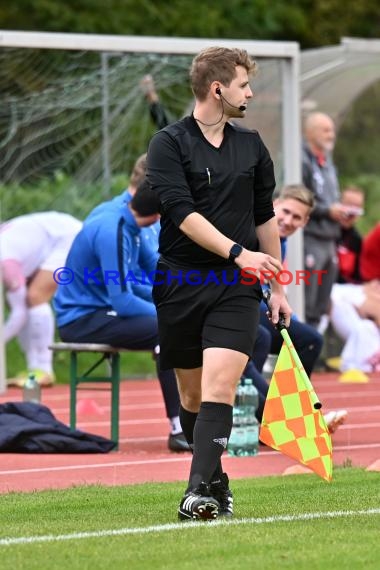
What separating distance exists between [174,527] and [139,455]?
3.53m

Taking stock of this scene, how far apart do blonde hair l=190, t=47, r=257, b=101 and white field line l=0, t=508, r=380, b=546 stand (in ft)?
6.15

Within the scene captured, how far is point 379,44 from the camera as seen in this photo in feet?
58.7

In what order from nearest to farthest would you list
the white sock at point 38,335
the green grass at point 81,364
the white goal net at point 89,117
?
the white sock at point 38,335
the white goal net at point 89,117
the green grass at point 81,364

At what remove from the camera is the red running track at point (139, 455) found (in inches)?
339

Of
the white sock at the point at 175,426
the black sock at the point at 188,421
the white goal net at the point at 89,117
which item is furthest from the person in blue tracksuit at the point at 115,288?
the white goal net at the point at 89,117

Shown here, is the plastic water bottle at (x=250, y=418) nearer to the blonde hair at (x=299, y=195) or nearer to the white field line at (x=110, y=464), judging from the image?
the white field line at (x=110, y=464)

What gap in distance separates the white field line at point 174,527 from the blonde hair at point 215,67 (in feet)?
6.15

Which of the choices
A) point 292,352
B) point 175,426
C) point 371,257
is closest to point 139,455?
point 175,426

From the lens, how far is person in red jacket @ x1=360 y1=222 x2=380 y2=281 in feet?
56.9

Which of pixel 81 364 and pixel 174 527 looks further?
pixel 81 364

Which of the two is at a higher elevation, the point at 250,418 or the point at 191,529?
the point at 250,418

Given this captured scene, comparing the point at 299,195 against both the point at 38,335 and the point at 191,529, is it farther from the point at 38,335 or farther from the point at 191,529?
the point at 38,335

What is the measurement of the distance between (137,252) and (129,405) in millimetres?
3345

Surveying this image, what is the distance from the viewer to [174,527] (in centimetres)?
620
